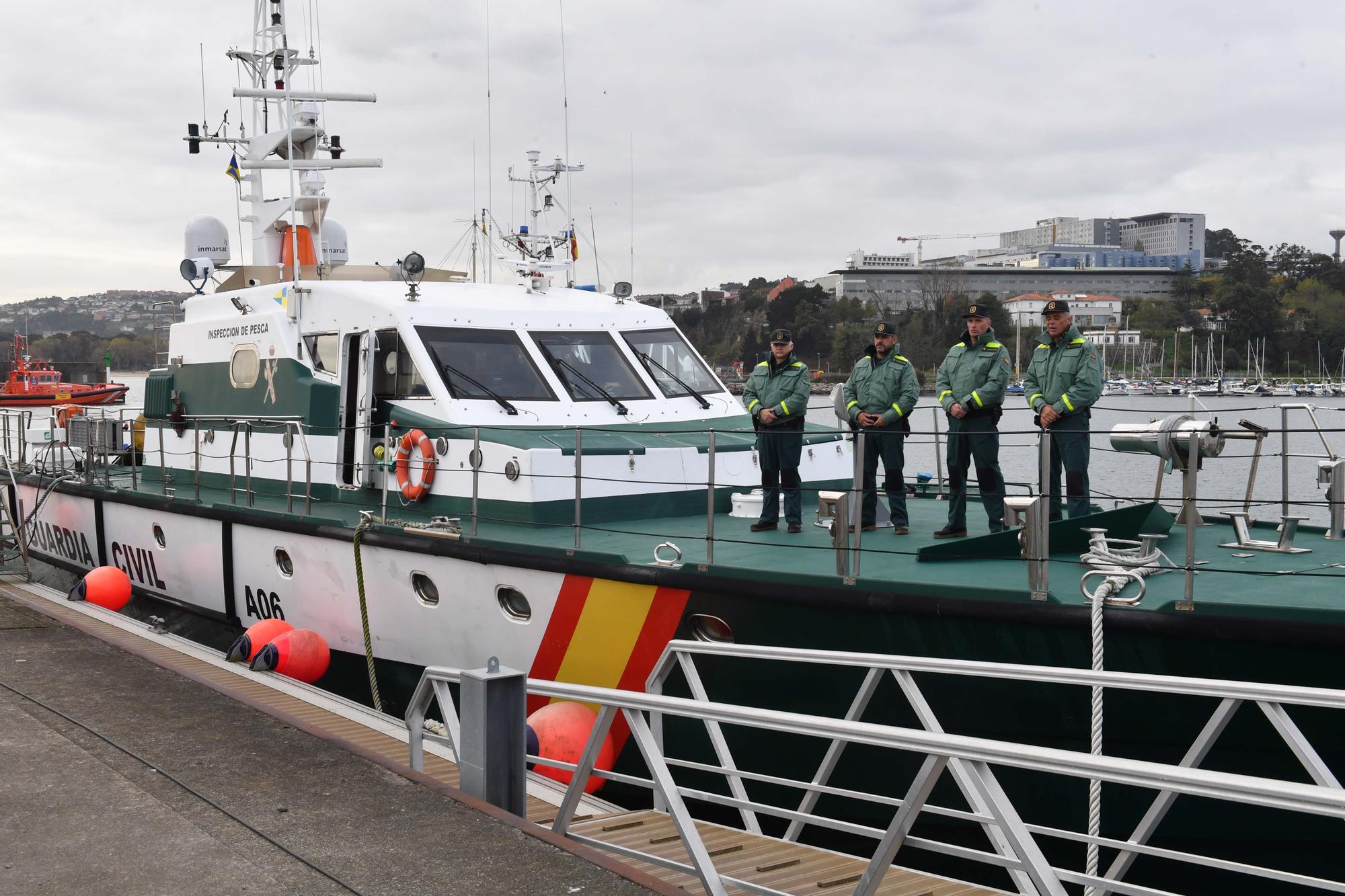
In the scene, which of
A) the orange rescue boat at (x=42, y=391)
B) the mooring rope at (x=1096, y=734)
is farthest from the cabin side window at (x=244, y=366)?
the orange rescue boat at (x=42, y=391)

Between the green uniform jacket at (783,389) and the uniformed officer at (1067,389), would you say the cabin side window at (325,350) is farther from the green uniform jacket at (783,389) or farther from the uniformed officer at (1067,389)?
the uniformed officer at (1067,389)

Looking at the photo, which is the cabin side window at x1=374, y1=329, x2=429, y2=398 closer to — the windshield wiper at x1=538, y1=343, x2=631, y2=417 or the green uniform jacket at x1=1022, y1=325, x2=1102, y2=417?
the windshield wiper at x1=538, y1=343, x2=631, y2=417

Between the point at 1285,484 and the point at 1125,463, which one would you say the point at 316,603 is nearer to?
the point at 1285,484

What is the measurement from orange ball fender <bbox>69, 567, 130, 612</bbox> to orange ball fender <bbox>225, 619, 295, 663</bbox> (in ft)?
9.66

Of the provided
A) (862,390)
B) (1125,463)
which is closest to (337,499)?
(862,390)

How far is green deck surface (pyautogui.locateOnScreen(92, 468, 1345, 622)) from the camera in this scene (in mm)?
5039

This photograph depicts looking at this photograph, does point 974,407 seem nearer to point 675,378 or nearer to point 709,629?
point 709,629

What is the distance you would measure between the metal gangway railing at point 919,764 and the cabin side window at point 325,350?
4421mm

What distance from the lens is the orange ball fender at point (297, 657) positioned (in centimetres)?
816

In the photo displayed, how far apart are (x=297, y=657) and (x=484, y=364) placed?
2.40 m

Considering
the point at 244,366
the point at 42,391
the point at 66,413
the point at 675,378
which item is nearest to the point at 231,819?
the point at 675,378

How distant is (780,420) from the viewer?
7.50 m

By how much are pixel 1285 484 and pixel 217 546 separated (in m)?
7.72

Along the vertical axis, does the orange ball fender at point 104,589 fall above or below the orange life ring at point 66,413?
below
